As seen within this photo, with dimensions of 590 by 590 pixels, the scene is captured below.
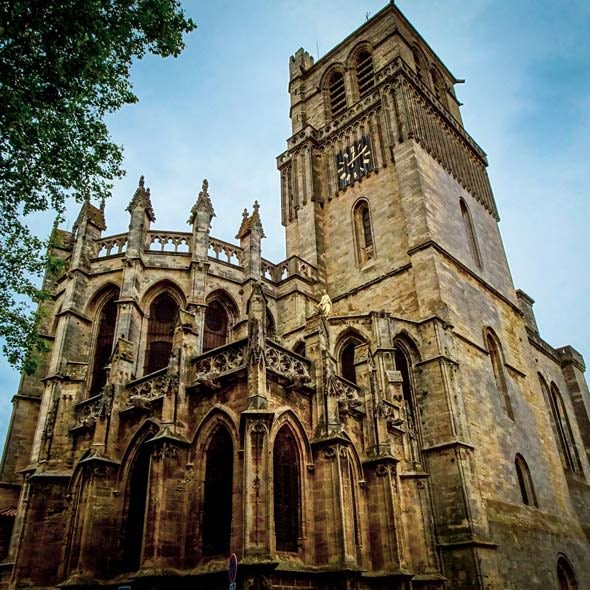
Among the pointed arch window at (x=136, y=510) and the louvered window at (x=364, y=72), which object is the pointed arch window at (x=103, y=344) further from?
the louvered window at (x=364, y=72)

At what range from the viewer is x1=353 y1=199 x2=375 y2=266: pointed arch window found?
24750 mm

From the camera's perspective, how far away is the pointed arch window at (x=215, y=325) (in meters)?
20.7

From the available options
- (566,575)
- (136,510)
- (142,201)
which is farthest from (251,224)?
(566,575)

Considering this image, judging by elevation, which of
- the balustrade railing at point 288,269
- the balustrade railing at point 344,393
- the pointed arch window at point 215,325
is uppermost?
the balustrade railing at point 288,269

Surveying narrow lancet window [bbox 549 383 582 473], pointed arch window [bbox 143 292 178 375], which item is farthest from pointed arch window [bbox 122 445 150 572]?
narrow lancet window [bbox 549 383 582 473]

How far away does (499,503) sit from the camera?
58.9 feet

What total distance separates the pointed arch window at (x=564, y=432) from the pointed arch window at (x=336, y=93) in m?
18.5

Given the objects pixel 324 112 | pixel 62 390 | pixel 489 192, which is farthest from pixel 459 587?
pixel 324 112

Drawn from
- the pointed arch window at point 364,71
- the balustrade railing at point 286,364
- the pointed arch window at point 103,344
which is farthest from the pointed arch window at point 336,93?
the balustrade railing at point 286,364

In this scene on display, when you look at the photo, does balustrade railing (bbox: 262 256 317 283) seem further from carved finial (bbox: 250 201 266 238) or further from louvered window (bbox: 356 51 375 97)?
louvered window (bbox: 356 51 375 97)

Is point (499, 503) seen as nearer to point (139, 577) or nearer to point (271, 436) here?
point (271, 436)

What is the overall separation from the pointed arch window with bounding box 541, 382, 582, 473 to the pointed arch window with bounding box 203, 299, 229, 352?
56.2 feet

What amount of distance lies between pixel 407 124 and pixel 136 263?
535 inches

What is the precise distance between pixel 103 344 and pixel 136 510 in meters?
8.55
